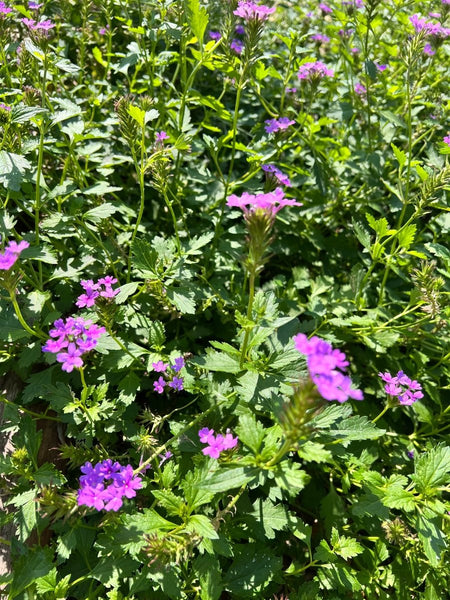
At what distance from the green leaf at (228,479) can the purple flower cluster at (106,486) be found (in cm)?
32

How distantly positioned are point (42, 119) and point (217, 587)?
6.94 feet

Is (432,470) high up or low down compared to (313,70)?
down

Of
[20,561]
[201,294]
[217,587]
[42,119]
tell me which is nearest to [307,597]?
[217,587]

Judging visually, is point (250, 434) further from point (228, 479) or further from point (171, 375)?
point (171, 375)

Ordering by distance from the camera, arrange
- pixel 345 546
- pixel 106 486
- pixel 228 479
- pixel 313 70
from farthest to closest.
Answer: pixel 313 70, pixel 345 546, pixel 106 486, pixel 228 479

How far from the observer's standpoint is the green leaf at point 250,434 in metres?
1.54

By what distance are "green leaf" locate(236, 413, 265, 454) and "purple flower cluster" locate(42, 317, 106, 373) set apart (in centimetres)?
61

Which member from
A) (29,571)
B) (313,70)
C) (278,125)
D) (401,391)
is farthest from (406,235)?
(29,571)

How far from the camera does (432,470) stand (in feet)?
6.52

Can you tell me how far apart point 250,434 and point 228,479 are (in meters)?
0.16

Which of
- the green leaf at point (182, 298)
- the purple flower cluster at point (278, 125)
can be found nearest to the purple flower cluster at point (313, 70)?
the purple flower cluster at point (278, 125)

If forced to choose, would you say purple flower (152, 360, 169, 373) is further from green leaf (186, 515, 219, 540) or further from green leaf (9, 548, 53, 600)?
green leaf (9, 548, 53, 600)

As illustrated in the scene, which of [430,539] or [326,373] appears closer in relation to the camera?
[326,373]

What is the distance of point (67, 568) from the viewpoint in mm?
1976
